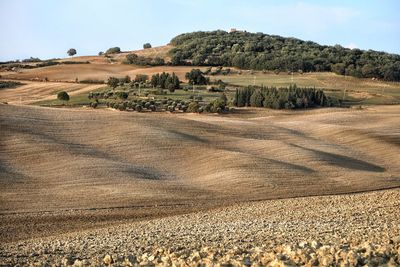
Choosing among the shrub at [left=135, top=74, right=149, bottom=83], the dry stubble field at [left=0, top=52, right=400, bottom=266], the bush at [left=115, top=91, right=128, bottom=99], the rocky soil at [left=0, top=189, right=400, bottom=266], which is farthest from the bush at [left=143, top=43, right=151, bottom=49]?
the rocky soil at [left=0, top=189, right=400, bottom=266]

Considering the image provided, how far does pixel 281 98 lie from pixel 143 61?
116ft

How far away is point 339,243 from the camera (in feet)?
48.3

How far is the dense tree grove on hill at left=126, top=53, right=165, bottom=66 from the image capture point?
9330 centimetres

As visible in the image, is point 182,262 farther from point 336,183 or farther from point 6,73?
A: point 6,73

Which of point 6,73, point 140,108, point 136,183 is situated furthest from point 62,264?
point 6,73

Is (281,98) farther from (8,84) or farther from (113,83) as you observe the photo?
(8,84)

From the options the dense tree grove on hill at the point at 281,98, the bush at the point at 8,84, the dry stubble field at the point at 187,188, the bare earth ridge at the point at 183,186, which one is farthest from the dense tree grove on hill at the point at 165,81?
the bare earth ridge at the point at 183,186

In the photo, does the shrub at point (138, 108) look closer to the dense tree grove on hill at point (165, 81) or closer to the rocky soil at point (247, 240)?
the dense tree grove on hill at point (165, 81)

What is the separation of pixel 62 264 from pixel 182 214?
1249 centimetres

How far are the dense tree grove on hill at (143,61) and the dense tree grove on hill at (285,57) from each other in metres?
2.00

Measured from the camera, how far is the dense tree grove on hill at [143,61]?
3673 inches

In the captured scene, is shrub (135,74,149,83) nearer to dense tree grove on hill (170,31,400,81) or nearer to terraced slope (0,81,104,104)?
terraced slope (0,81,104,104)

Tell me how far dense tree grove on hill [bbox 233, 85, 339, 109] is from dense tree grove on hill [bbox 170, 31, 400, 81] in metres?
19.3

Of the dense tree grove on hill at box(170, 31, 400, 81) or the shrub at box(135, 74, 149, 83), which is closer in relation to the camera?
the shrub at box(135, 74, 149, 83)
